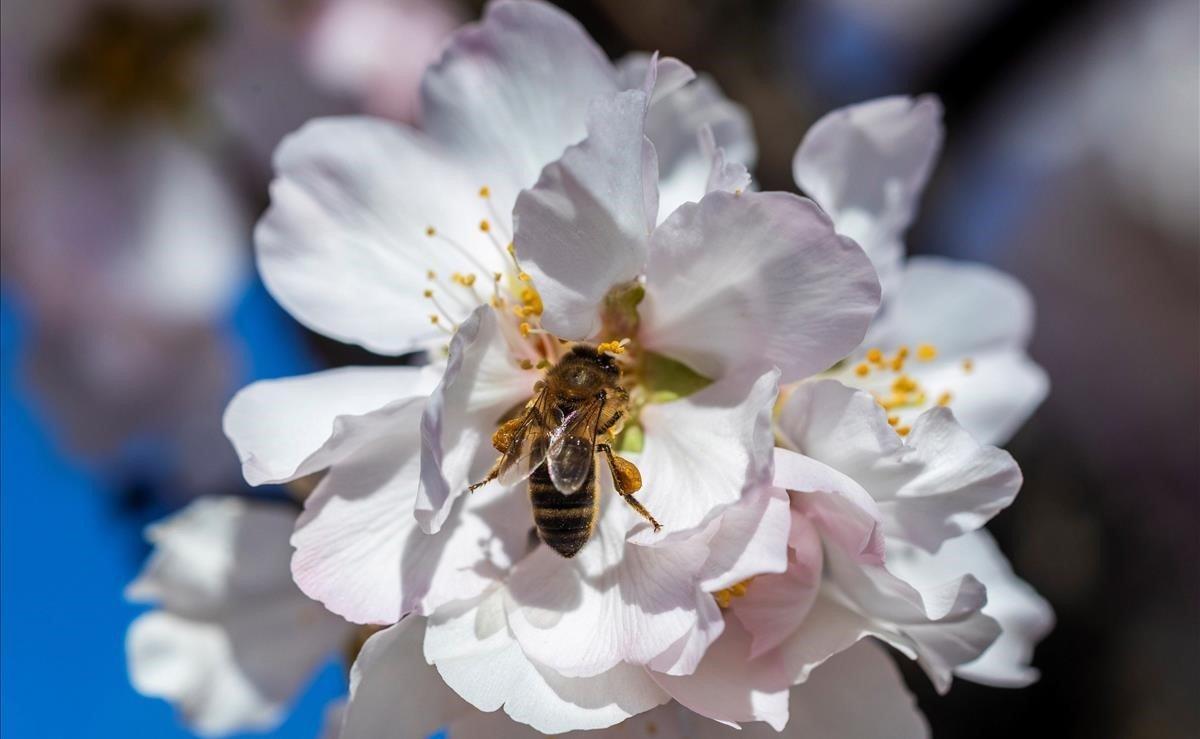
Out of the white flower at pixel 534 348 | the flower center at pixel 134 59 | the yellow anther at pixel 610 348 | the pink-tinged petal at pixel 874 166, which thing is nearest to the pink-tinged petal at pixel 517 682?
the white flower at pixel 534 348

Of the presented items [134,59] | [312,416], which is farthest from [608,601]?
[134,59]

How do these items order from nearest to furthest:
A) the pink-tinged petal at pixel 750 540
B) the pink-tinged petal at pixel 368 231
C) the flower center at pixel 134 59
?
the pink-tinged petal at pixel 750 540 < the pink-tinged petal at pixel 368 231 < the flower center at pixel 134 59

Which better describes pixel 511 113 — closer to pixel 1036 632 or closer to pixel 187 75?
pixel 1036 632

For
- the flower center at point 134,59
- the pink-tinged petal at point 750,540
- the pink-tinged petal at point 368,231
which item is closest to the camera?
the pink-tinged petal at point 750,540

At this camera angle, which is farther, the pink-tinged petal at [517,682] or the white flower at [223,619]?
the white flower at [223,619]

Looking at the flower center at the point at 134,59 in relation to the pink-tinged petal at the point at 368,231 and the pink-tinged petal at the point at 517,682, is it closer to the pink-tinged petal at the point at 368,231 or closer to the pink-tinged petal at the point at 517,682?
the pink-tinged petal at the point at 368,231

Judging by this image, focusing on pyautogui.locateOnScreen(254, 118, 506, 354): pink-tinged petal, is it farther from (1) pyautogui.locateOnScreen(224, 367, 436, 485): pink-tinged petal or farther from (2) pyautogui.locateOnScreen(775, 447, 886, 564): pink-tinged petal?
(2) pyautogui.locateOnScreen(775, 447, 886, 564): pink-tinged petal

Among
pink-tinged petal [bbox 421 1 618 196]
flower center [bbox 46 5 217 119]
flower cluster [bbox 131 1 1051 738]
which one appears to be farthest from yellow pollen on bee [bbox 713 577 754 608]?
flower center [bbox 46 5 217 119]
